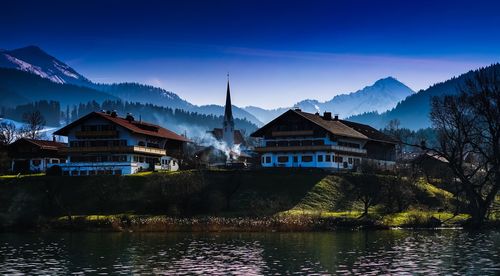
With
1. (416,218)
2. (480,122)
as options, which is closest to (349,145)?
(416,218)

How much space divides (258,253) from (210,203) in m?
41.1

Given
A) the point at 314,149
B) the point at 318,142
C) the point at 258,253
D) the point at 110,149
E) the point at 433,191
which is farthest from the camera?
the point at 318,142

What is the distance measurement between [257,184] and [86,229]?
3079 centimetres

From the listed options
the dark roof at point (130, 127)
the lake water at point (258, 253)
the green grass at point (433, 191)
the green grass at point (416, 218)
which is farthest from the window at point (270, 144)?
the lake water at point (258, 253)

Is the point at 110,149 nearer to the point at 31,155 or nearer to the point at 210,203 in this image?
the point at 31,155

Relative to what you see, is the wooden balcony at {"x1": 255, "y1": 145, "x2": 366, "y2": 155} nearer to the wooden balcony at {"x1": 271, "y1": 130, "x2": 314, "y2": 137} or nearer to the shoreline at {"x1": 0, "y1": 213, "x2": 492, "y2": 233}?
the wooden balcony at {"x1": 271, "y1": 130, "x2": 314, "y2": 137}

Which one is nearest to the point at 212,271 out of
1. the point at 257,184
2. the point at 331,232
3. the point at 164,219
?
the point at 331,232

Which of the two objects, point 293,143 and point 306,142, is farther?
point 293,143

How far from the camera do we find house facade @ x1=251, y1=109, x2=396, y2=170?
12518 centimetres

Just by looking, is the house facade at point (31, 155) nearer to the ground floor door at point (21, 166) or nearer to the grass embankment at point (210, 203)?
the ground floor door at point (21, 166)

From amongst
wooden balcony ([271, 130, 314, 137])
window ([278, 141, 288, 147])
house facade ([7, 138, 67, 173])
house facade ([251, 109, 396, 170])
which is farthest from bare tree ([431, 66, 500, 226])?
house facade ([7, 138, 67, 173])

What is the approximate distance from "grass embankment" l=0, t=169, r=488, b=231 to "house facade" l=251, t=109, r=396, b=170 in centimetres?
1068

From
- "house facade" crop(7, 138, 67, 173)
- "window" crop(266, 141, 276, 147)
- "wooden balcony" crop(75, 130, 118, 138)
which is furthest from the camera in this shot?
"house facade" crop(7, 138, 67, 173)

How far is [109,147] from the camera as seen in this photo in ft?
414
